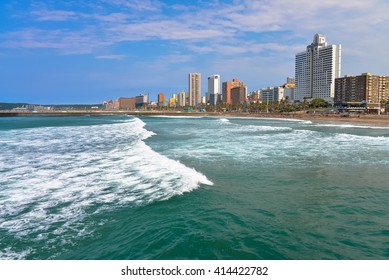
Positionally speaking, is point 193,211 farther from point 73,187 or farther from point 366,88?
point 366,88

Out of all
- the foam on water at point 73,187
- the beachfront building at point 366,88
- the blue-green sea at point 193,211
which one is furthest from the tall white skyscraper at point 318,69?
the foam on water at point 73,187

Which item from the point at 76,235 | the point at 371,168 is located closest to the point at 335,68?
the point at 371,168

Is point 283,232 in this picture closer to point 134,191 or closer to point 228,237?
point 228,237

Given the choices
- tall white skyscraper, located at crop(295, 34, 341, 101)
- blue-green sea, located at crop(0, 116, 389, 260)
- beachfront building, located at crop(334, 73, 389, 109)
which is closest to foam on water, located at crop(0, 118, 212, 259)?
blue-green sea, located at crop(0, 116, 389, 260)

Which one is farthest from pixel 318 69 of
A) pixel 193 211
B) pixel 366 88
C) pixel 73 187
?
pixel 193 211

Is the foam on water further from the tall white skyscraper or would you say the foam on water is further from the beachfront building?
the tall white skyscraper

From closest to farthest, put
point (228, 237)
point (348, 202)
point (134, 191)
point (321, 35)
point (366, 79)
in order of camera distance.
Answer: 1. point (228, 237)
2. point (348, 202)
3. point (134, 191)
4. point (366, 79)
5. point (321, 35)
